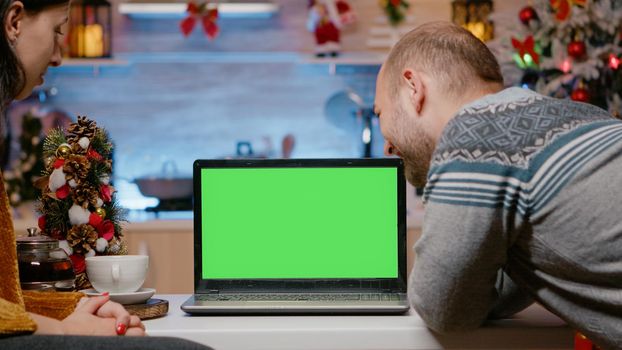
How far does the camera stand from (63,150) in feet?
5.38

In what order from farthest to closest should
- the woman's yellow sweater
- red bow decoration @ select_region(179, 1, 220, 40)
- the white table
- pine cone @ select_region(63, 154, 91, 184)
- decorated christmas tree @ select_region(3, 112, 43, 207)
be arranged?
1. red bow decoration @ select_region(179, 1, 220, 40)
2. decorated christmas tree @ select_region(3, 112, 43, 207)
3. pine cone @ select_region(63, 154, 91, 184)
4. the white table
5. the woman's yellow sweater

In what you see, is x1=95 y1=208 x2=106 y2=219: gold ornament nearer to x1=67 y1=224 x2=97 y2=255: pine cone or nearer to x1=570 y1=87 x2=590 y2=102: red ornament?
x1=67 y1=224 x2=97 y2=255: pine cone

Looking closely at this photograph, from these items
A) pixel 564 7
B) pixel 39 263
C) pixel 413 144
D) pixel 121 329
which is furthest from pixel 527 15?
pixel 121 329

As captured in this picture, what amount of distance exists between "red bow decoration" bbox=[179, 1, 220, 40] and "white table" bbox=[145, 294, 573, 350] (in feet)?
10.6

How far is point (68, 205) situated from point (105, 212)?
0.07m

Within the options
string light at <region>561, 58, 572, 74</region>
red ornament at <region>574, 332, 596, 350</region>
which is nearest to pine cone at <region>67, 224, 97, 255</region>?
red ornament at <region>574, 332, 596, 350</region>

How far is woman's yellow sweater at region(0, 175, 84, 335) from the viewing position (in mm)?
1087

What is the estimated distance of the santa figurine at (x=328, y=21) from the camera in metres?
4.55

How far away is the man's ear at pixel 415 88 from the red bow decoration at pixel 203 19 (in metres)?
3.08

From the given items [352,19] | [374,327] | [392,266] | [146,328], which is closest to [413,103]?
[392,266]

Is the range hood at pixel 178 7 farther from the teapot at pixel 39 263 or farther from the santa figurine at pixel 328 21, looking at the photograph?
the teapot at pixel 39 263

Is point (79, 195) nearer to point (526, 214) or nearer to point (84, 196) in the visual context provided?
point (84, 196)

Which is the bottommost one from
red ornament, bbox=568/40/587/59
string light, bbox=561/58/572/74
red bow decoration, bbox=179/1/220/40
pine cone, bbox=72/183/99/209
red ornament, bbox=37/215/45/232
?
red ornament, bbox=37/215/45/232

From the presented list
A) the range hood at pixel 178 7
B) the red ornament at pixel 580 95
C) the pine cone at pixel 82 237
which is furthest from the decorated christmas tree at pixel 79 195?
the range hood at pixel 178 7
